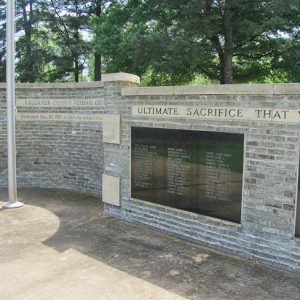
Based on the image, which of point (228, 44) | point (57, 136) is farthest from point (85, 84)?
point (228, 44)

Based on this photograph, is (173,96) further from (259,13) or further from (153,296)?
A: (259,13)

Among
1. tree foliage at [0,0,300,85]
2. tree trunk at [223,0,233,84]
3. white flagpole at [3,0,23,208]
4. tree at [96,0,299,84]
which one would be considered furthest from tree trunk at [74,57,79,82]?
white flagpole at [3,0,23,208]

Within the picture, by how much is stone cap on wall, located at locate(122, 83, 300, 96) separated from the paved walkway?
7.59 feet

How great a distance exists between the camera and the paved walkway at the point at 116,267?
15.1 ft

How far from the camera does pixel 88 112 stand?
9414 millimetres

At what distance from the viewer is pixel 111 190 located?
24.9ft

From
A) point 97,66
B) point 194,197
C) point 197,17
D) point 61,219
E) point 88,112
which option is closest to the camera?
point 194,197

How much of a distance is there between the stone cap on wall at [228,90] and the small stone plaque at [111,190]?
168 cm

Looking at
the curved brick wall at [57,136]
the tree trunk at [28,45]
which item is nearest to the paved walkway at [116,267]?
the curved brick wall at [57,136]

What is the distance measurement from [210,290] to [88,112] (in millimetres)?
5804

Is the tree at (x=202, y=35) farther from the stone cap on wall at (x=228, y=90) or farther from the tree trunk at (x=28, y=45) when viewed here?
the stone cap on wall at (x=228, y=90)

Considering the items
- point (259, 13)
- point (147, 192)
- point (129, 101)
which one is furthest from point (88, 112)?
point (259, 13)

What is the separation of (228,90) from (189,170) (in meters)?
1.38

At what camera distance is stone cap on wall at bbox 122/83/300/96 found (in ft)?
16.6
